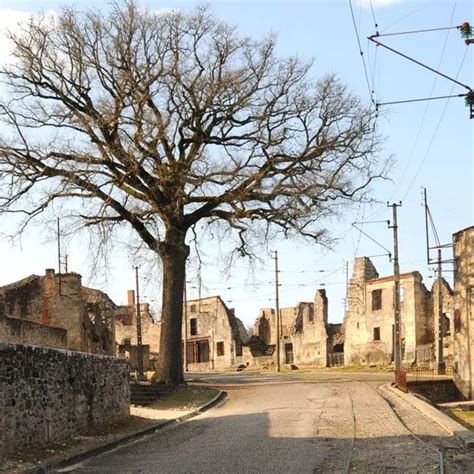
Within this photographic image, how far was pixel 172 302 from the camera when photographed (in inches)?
1171

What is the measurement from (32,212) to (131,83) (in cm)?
550

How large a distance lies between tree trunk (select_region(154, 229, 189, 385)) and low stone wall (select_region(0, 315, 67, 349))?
4079 mm

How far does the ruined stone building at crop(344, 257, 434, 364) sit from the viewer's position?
55.0m

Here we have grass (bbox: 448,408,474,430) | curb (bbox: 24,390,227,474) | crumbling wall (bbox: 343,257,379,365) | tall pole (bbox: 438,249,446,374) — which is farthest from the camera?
crumbling wall (bbox: 343,257,379,365)

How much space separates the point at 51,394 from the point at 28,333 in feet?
43.5

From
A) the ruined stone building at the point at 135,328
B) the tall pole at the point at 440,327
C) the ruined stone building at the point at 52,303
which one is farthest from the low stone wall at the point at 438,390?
the ruined stone building at the point at 135,328

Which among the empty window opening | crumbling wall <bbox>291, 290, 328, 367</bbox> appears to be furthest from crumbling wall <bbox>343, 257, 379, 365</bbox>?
crumbling wall <bbox>291, 290, 328, 367</bbox>

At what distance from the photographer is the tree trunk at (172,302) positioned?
29453 mm

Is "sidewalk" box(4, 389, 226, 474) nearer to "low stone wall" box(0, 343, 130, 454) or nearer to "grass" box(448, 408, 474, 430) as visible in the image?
"low stone wall" box(0, 343, 130, 454)

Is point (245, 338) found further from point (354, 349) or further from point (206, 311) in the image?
point (354, 349)

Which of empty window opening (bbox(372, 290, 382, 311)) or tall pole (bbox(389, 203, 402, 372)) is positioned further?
empty window opening (bbox(372, 290, 382, 311))

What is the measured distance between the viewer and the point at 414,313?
55.1m

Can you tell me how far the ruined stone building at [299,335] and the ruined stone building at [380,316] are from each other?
6.23 feet

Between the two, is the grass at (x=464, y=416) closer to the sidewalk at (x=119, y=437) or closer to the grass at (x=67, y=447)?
the sidewalk at (x=119, y=437)
